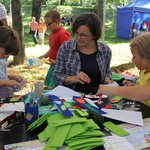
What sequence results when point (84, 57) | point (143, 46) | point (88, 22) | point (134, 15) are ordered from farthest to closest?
point (134, 15) < point (84, 57) < point (88, 22) < point (143, 46)

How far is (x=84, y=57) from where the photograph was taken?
202 centimetres

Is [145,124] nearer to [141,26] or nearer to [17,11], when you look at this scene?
[17,11]

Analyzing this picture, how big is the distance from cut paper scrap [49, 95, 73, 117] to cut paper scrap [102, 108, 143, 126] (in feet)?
0.79

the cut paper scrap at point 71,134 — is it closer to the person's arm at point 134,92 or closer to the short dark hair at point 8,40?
the person's arm at point 134,92

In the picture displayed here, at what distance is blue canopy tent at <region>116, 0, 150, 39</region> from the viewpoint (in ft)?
34.5

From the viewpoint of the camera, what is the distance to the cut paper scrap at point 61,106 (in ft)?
3.93

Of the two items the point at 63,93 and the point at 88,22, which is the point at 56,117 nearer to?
the point at 63,93

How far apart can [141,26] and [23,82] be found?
34.3 ft

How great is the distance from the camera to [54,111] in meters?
1.31

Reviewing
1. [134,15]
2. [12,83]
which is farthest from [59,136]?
[134,15]

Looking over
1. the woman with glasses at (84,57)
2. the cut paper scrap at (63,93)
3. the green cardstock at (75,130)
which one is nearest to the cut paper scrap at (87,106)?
the cut paper scrap at (63,93)

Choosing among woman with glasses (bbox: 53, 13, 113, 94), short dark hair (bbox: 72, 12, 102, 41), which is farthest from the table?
short dark hair (bbox: 72, 12, 102, 41)

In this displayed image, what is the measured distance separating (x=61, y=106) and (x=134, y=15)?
10191mm

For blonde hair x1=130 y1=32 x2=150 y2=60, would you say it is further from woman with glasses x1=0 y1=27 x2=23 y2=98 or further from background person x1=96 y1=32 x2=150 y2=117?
woman with glasses x1=0 y1=27 x2=23 y2=98
